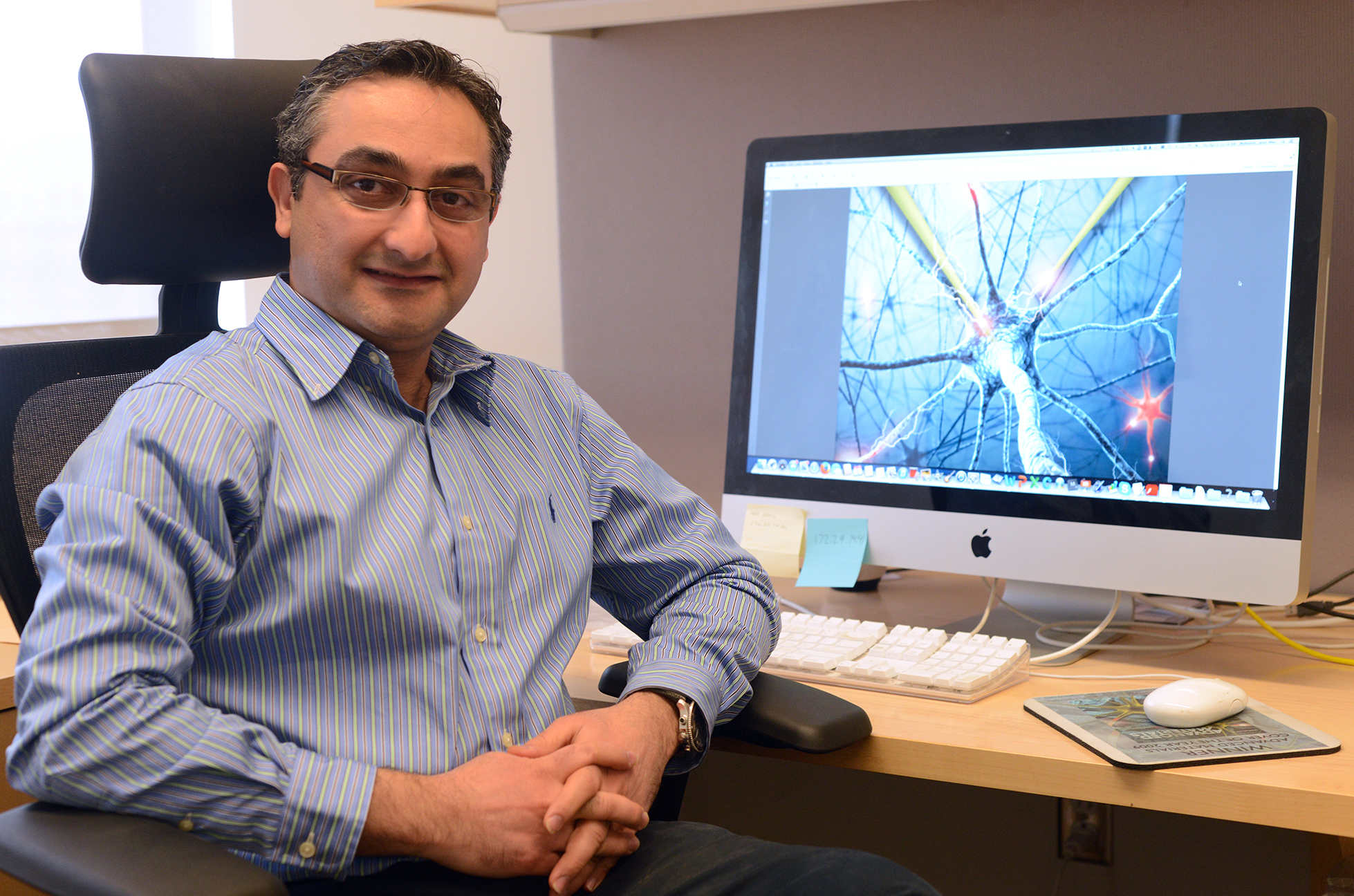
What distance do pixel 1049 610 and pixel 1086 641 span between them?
140 mm

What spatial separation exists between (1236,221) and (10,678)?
1.35 m

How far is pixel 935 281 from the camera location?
1319 millimetres

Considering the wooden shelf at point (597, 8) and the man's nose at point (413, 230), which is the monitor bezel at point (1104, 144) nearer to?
the wooden shelf at point (597, 8)

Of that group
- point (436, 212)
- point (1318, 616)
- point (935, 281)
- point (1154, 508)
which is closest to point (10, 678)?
point (436, 212)

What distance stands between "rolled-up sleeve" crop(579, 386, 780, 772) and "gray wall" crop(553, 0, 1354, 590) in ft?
1.85

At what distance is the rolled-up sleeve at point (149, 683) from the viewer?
782mm

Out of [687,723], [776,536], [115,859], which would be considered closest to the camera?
[115,859]

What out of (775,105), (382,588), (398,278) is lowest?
(382,588)

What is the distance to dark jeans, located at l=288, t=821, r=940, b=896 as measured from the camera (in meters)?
0.87

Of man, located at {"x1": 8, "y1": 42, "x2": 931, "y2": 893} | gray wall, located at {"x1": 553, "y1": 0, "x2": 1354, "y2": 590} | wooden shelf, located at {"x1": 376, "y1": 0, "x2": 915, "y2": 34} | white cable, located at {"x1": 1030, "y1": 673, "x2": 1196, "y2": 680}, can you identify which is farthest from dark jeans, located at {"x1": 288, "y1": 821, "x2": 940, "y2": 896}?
wooden shelf, located at {"x1": 376, "y1": 0, "x2": 915, "y2": 34}

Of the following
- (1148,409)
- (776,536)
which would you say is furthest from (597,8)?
(1148,409)

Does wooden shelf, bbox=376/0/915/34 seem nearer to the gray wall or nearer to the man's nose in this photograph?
the gray wall

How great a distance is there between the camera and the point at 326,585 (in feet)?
3.04

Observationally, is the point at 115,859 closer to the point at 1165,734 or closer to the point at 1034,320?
the point at 1165,734
